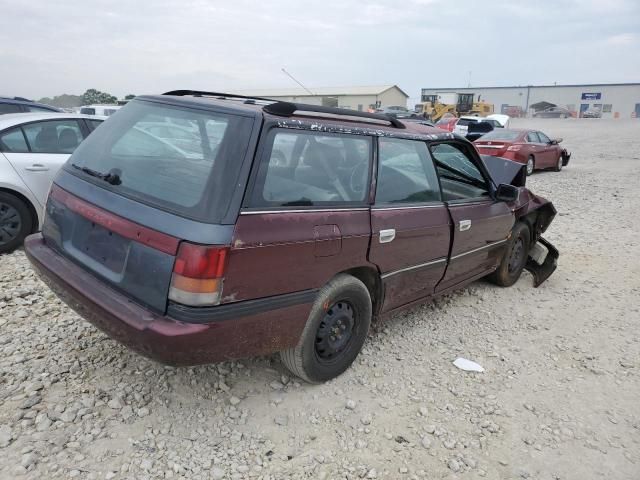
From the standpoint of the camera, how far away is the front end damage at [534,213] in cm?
500

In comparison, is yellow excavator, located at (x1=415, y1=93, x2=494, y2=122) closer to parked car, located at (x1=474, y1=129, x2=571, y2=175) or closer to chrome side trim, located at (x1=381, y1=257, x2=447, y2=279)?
parked car, located at (x1=474, y1=129, x2=571, y2=175)

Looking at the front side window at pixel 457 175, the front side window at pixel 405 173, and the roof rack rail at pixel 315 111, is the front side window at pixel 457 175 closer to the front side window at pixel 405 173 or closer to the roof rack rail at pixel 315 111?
the front side window at pixel 405 173

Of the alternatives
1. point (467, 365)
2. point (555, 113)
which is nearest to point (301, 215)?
point (467, 365)

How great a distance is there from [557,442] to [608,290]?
2.93 metres

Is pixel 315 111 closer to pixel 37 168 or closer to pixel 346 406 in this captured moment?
pixel 346 406

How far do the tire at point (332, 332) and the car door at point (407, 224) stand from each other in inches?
9.6

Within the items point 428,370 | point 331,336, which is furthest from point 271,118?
point 428,370

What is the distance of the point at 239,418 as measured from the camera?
9.02 feet

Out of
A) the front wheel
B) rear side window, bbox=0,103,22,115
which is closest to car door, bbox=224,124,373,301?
rear side window, bbox=0,103,22,115

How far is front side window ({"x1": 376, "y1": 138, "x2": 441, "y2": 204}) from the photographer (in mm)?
3183

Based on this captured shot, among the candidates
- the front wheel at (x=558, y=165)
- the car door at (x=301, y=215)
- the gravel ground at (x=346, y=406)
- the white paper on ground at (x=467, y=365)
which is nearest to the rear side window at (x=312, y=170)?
the car door at (x=301, y=215)

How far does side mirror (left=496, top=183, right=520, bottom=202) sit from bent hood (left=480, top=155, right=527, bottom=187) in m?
0.86

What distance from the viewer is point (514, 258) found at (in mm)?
5012

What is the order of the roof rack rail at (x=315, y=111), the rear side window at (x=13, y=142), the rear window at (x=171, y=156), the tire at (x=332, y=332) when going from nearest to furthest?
the rear window at (x=171, y=156) → the roof rack rail at (x=315, y=111) → the tire at (x=332, y=332) → the rear side window at (x=13, y=142)
